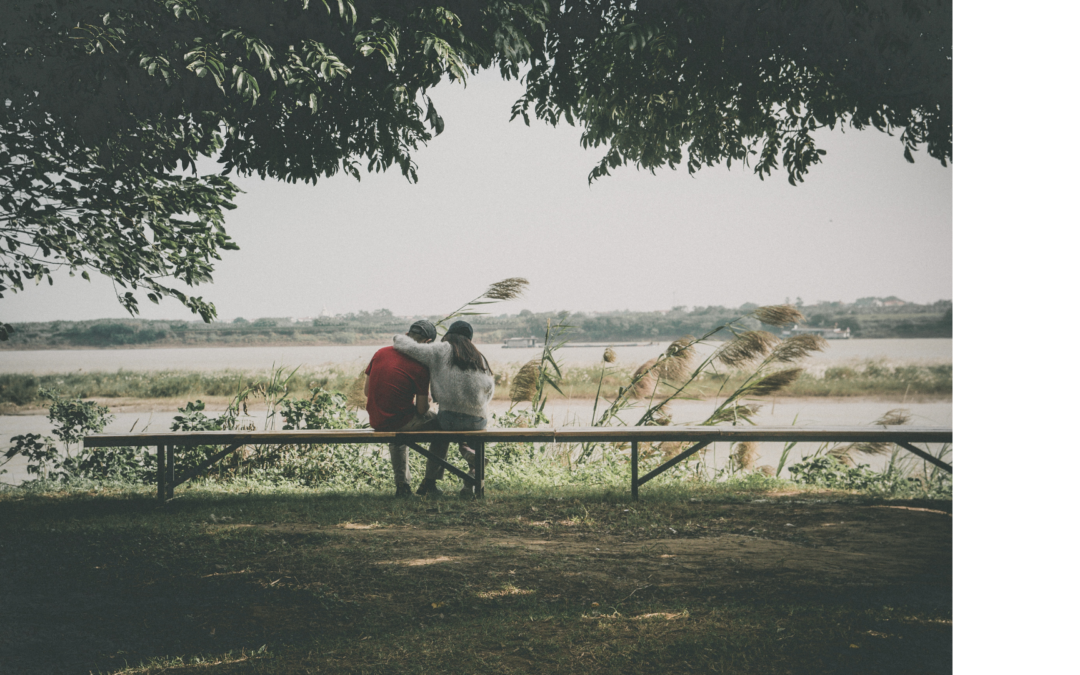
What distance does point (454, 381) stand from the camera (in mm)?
4406

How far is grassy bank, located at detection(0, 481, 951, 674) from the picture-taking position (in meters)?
2.60

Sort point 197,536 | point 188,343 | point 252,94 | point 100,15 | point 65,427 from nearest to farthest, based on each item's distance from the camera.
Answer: point 252,94 → point 100,15 → point 197,536 → point 65,427 → point 188,343

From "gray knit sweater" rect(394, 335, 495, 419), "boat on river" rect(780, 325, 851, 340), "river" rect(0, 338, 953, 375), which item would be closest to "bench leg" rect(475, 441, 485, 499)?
"gray knit sweater" rect(394, 335, 495, 419)

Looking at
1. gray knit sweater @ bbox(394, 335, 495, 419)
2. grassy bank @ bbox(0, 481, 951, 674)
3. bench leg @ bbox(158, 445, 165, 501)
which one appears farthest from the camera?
gray knit sweater @ bbox(394, 335, 495, 419)

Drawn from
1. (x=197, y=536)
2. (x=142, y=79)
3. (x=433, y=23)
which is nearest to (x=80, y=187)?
(x=142, y=79)

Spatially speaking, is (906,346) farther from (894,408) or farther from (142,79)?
(142,79)

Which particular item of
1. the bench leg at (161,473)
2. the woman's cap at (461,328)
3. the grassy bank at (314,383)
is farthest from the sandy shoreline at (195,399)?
the woman's cap at (461,328)

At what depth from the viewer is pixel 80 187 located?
12.7ft

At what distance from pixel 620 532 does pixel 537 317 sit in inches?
78.6

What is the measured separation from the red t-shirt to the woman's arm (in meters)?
0.05

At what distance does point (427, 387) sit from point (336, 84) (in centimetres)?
197

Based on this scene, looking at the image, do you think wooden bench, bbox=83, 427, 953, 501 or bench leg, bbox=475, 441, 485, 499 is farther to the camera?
bench leg, bbox=475, 441, 485, 499

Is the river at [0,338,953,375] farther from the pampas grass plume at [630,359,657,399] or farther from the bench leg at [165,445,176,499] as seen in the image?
the bench leg at [165,445,176,499]

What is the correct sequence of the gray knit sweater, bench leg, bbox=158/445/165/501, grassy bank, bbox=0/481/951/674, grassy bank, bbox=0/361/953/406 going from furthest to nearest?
grassy bank, bbox=0/361/953/406
the gray knit sweater
bench leg, bbox=158/445/165/501
grassy bank, bbox=0/481/951/674
